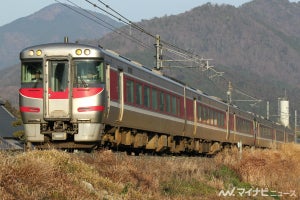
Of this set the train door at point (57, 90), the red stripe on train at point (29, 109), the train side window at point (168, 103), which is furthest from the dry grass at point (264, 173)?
the red stripe on train at point (29, 109)

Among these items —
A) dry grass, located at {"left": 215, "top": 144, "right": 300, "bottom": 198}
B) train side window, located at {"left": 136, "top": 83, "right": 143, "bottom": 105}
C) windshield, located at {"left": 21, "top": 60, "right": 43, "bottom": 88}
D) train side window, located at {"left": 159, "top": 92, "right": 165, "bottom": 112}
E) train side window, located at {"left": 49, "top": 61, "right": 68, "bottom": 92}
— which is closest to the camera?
train side window, located at {"left": 49, "top": 61, "right": 68, "bottom": 92}

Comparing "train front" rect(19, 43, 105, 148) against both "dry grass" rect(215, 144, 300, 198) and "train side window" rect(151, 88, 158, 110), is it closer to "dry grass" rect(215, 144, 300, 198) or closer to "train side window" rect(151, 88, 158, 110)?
"train side window" rect(151, 88, 158, 110)

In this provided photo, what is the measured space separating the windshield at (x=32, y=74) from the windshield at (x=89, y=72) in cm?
113

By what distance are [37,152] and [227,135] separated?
1074 inches

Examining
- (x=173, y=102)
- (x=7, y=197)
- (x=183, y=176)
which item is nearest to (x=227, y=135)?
(x=173, y=102)

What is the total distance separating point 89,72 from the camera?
61.8 feet

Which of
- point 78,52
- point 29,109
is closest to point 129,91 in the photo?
point 78,52

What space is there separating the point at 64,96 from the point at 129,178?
418 centimetres

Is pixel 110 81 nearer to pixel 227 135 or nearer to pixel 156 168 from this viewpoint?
pixel 156 168

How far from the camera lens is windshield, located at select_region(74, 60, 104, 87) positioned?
18.7 meters

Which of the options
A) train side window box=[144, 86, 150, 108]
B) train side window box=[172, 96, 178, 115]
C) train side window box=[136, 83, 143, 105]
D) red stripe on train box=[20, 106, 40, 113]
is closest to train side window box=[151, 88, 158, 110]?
train side window box=[144, 86, 150, 108]

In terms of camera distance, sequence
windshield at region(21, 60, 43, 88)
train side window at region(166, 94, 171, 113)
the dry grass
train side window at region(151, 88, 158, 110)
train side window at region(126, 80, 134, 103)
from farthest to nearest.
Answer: train side window at region(166, 94, 171, 113) → train side window at region(151, 88, 158, 110) → the dry grass → train side window at region(126, 80, 134, 103) → windshield at region(21, 60, 43, 88)

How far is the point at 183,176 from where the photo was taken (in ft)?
62.3

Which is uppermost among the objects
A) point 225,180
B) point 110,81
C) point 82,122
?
point 110,81
